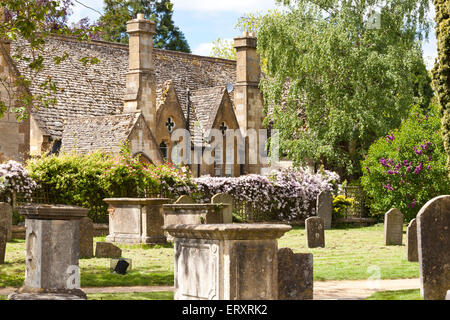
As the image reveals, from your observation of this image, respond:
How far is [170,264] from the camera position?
16109mm

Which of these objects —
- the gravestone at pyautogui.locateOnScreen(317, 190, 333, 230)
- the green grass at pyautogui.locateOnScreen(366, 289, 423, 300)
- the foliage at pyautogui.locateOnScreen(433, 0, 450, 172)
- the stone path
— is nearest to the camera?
the green grass at pyautogui.locateOnScreen(366, 289, 423, 300)

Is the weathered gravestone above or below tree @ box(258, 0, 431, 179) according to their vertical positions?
below

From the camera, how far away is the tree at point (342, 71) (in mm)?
33719

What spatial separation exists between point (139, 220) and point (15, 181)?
4.88 metres

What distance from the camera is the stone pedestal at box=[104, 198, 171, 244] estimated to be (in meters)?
20.0

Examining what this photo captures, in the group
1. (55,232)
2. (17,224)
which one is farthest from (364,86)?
(55,232)

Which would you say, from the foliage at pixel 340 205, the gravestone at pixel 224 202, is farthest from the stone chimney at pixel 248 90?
the gravestone at pixel 224 202

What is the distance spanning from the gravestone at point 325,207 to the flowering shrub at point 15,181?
38.1 ft

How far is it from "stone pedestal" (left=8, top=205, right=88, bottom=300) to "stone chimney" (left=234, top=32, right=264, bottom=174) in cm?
2769

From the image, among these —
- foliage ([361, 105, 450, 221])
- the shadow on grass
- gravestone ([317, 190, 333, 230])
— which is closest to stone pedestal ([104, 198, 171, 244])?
the shadow on grass

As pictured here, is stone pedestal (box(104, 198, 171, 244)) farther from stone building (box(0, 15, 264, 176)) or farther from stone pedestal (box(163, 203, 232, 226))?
stone building (box(0, 15, 264, 176))

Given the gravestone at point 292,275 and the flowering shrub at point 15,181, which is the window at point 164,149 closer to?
the flowering shrub at point 15,181

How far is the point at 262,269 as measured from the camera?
8906mm
